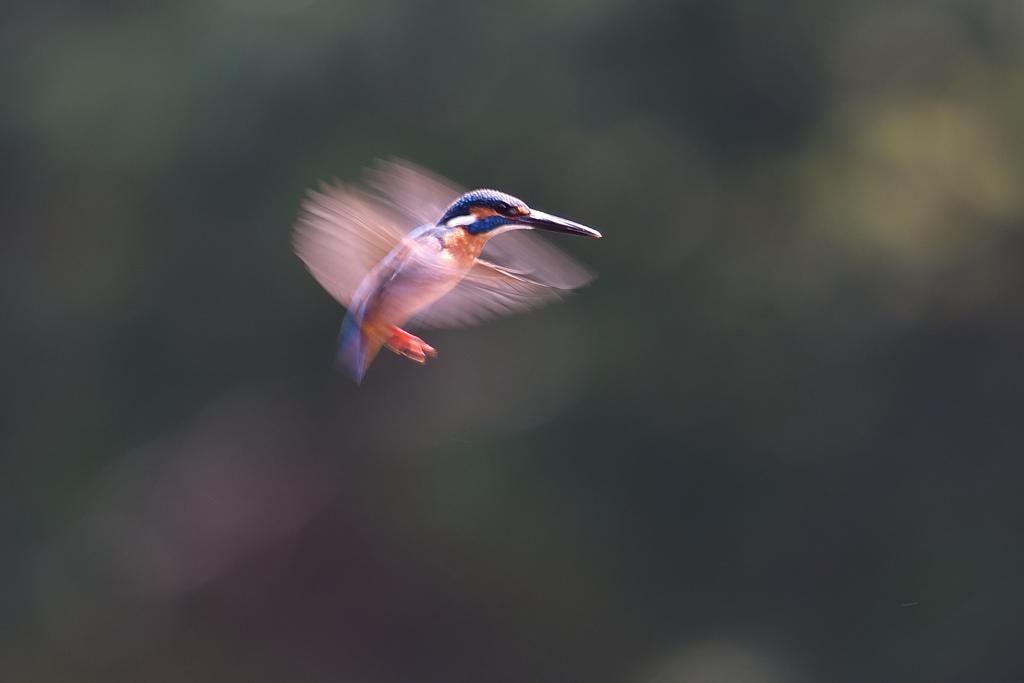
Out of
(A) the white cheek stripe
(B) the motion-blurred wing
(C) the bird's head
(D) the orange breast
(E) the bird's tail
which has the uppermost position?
(C) the bird's head

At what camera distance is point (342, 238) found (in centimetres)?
65

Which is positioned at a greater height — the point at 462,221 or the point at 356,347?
the point at 462,221

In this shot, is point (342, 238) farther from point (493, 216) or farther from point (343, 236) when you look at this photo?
point (493, 216)

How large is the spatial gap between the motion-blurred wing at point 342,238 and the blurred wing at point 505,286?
7cm

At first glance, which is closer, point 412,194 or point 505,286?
point 505,286

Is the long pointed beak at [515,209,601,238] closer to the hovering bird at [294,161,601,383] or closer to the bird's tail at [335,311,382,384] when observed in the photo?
the hovering bird at [294,161,601,383]

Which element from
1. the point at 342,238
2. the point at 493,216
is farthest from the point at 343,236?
the point at 493,216

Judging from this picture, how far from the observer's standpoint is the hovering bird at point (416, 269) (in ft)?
2.00

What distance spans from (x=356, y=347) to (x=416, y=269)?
0.26 feet

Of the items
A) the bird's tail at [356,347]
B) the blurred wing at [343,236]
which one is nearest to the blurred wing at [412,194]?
the blurred wing at [343,236]

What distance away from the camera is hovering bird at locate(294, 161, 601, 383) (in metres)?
0.61

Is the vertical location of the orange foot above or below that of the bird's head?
below

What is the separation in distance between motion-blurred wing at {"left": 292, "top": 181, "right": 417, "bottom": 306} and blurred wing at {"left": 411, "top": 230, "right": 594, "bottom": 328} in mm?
66

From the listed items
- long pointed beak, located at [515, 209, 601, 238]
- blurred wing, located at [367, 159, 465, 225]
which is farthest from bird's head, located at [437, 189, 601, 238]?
blurred wing, located at [367, 159, 465, 225]
